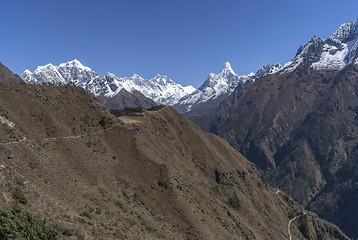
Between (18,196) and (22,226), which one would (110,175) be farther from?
(22,226)

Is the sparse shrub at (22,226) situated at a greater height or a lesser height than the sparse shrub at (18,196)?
lesser

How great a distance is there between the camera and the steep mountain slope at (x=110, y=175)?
4831 cm

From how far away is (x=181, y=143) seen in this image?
129 meters

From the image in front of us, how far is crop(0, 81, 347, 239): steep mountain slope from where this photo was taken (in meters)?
48.3

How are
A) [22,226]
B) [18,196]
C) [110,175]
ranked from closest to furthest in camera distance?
[22,226]
[18,196]
[110,175]

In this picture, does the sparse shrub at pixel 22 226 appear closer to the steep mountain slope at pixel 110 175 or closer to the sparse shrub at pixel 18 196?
the steep mountain slope at pixel 110 175

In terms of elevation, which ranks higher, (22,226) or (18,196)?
(18,196)

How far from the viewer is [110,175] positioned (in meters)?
71.3

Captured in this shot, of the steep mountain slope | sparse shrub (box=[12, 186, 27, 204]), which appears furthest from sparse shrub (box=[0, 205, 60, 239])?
sparse shrub (box=[12, 186, 27, 204])

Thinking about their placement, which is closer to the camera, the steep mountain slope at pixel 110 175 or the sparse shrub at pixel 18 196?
the sparse shrub at pixel 18 196

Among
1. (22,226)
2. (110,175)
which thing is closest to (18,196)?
(22,226)

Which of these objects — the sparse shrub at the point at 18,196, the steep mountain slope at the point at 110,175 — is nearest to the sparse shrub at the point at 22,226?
the steep mountain slope at the point at 110,175

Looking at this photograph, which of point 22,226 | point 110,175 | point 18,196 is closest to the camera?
point 22,226

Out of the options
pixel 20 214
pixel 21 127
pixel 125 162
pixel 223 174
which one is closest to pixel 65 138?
pixel 21 127
